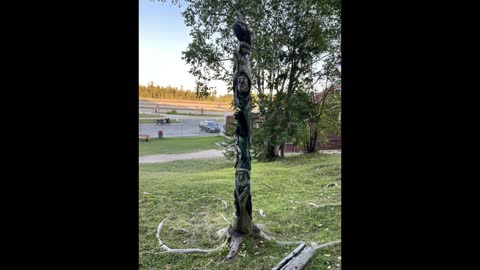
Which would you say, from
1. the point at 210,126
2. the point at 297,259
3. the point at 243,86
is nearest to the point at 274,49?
the point at 210,126

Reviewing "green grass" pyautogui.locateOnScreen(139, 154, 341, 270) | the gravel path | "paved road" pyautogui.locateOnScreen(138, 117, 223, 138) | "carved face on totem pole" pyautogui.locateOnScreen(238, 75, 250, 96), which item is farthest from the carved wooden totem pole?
the gravel path

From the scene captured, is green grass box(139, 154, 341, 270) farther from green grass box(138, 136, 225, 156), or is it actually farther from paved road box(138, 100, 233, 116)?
paved road box(138, 100, 233, 116)

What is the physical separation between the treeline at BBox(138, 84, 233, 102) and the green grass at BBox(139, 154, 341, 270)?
0.84 metres

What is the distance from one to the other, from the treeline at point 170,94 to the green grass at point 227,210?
33.0 inches

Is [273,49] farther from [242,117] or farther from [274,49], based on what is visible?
[242,117]

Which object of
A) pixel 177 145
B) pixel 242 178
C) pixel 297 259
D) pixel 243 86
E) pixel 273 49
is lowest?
pixel 297 259

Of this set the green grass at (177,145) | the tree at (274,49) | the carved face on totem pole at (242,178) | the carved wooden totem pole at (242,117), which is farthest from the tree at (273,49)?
the carved face on totem pole at (242,178)

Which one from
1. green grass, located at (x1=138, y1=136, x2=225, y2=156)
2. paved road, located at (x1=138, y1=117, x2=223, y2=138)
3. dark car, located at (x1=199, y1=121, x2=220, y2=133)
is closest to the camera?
paved road, located at (x1=138, y1=117, x2=223, y2=138)

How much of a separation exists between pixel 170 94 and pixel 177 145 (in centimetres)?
65

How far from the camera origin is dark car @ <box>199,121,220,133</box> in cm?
368

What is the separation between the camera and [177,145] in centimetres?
363
